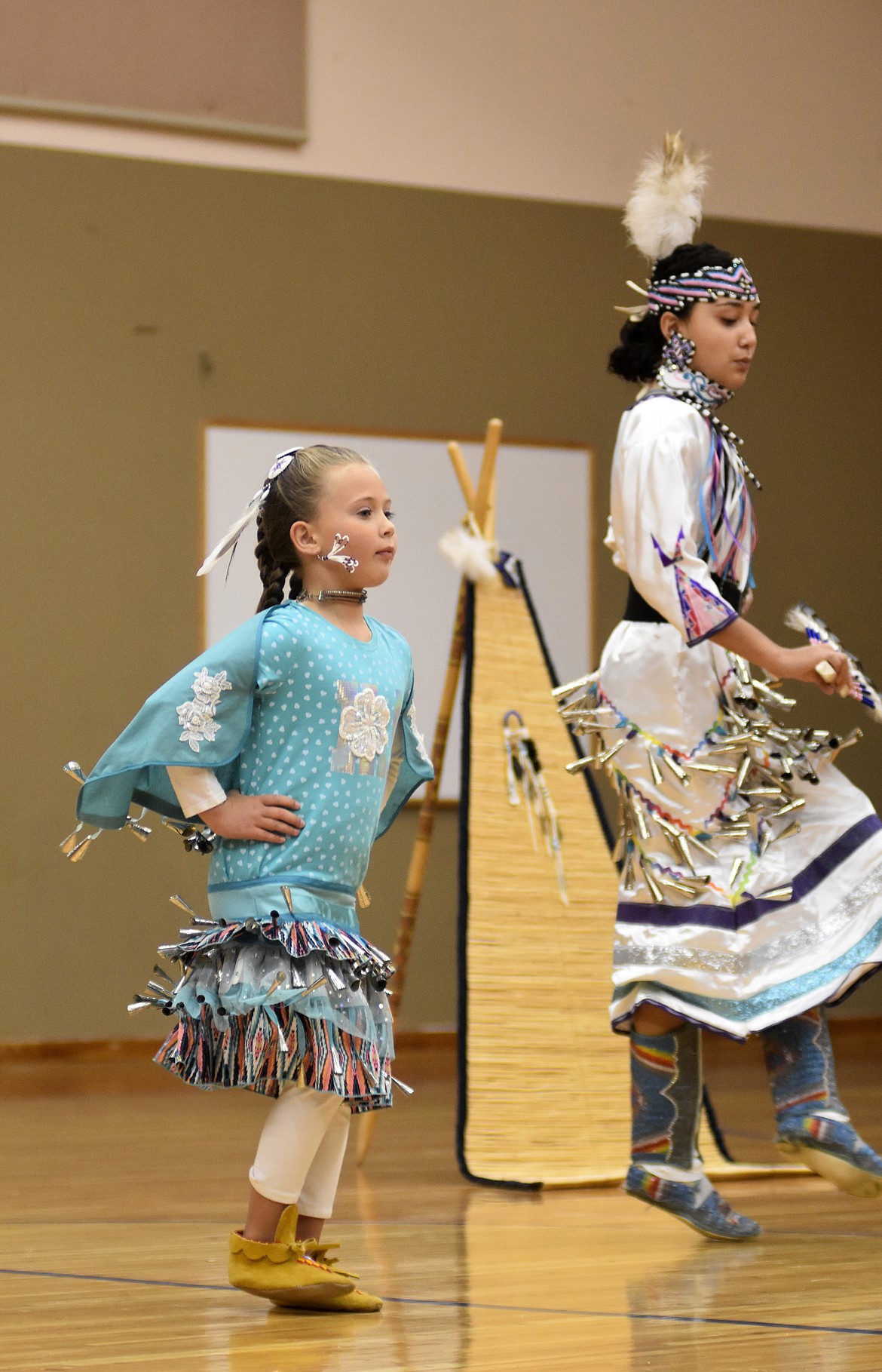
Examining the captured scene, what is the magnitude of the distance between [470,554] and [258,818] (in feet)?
4.84

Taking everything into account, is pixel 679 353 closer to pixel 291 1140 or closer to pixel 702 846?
pixel 702 846

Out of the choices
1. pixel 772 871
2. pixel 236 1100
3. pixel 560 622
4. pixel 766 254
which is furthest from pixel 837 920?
pixel 766 254

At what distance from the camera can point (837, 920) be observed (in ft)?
7.76

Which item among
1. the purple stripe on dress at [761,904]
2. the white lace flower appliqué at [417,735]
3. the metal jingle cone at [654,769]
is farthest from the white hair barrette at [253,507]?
the purple stripe on dress at [761,904]

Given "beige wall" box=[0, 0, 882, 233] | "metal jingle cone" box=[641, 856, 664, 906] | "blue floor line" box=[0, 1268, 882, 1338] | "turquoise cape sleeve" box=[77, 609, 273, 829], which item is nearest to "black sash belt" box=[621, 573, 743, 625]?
"metal jingle cone" box=[641, 856, 664, 906]

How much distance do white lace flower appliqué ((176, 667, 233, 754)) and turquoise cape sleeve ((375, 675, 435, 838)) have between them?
268mm

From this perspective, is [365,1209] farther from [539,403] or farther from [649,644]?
[539,403]

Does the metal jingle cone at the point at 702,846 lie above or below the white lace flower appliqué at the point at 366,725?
below

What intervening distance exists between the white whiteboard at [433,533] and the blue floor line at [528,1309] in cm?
289

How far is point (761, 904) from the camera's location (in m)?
2.39

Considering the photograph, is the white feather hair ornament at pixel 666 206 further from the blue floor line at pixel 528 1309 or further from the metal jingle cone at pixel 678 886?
the blue floor line at pixel 528 1309

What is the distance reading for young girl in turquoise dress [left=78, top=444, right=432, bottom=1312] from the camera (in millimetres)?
1876

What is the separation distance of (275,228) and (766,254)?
162 centimetres

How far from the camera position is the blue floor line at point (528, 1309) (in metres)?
1.73
